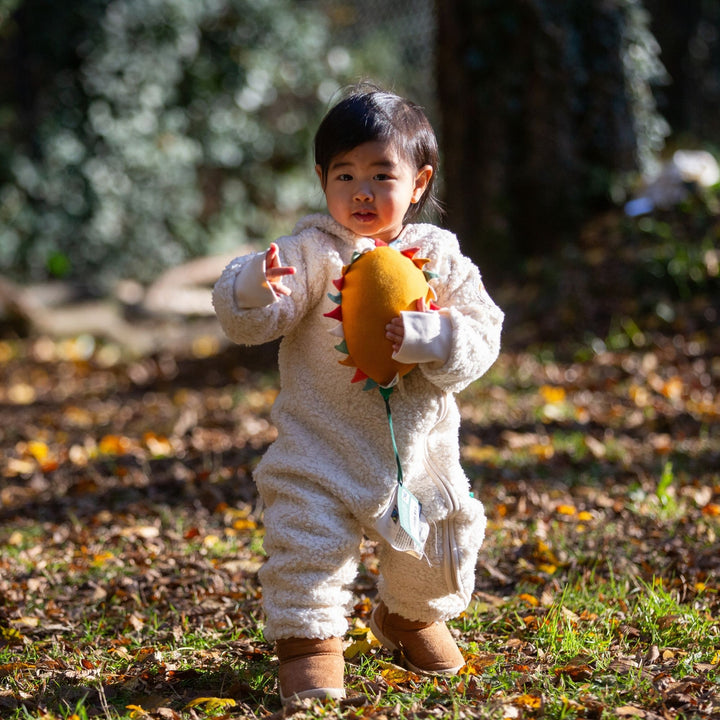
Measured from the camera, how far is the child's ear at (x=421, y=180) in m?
2.48

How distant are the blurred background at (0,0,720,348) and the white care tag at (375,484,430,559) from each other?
11.1ft

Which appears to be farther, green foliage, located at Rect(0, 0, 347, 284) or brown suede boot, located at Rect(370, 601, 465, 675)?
green foliage, located at Rect(0, 0, 347, 284)

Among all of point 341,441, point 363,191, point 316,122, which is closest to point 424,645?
point 341,441

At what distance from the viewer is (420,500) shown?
2.40 meters

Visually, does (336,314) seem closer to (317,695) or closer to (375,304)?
(375,304)

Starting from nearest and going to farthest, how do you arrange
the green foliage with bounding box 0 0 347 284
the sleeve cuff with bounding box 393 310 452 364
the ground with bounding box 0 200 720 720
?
the sleeve cuff with bounding box 393 310 452 364, the ground with bounding box 0 200 720 720, the green foliage with bounding box 0 0 347 284

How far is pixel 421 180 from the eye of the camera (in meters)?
2.50

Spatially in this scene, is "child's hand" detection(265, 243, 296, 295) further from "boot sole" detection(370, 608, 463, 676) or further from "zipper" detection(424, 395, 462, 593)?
"boot sole" detection(370, 608, 463, 676)

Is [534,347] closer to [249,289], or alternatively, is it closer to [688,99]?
[249,289]

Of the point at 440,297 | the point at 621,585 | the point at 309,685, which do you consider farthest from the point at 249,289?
the point at 621,585

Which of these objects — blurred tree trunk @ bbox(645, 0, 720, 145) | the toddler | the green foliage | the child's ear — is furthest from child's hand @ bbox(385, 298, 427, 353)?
blurred tree trunk @ bbox(645, 0, 720, 145)

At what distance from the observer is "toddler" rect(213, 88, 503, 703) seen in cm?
232

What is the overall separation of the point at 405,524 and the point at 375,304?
1.71ft

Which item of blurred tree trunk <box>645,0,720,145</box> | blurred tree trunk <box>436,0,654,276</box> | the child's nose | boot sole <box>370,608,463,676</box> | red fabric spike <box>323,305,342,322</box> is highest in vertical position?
blurred tree trunk <box>645,0,720,145</box>
